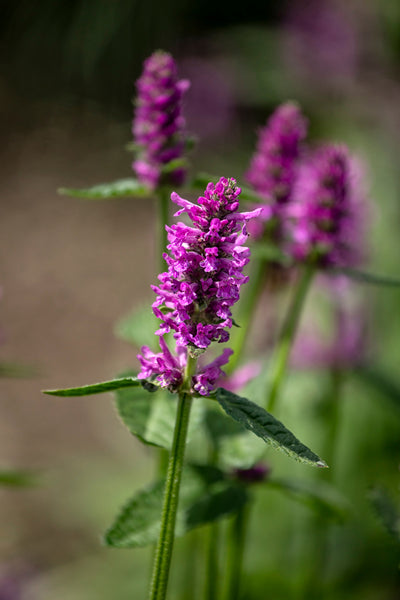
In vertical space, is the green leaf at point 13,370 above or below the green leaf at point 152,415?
below

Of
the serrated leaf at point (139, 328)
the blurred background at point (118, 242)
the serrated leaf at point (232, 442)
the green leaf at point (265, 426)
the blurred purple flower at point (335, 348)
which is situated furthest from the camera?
the blurred background at point (118, 242)

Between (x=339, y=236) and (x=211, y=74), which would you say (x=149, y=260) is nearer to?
(x=211, y=74)

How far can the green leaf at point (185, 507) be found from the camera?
1.50m

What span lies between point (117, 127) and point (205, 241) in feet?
30.3

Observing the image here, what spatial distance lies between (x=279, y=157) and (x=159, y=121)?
16.1 inches

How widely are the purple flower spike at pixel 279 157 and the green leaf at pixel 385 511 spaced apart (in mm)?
806

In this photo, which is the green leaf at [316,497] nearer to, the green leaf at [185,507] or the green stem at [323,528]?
the green leaf at [185,507]

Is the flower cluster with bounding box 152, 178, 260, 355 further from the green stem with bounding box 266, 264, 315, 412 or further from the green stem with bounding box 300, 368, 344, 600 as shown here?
the green stem with bounding box 300, 368, 344, 600

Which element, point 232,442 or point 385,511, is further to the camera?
point 232,442

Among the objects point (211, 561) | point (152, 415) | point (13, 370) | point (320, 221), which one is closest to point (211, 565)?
point (211, 561)

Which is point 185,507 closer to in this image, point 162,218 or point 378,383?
point 162,218

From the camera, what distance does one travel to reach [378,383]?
275cm

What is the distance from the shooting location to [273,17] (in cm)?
1030

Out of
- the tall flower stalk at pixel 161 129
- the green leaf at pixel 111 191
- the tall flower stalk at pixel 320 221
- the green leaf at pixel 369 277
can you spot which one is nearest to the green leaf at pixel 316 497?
the tall flower stalk at pixel 320 221
